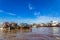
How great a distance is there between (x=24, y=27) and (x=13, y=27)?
124 inches

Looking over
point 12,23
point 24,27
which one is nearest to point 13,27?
point 12,23

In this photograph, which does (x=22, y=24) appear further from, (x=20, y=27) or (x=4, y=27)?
(x=4, y=27)

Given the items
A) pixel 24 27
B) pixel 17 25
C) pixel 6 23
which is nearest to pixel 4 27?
pixel 6 23

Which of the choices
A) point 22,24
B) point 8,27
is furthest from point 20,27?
point 8,27

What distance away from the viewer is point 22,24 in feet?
90.6

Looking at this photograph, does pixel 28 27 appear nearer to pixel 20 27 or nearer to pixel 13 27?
pixel 20 27

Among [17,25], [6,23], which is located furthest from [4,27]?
[17,25]

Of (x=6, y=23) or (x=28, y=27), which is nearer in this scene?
(x=6, y=23)

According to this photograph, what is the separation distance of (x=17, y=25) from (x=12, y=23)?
3.82 feet

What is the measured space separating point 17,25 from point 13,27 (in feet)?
3.47

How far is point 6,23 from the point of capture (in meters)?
26.2

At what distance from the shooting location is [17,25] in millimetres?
26984

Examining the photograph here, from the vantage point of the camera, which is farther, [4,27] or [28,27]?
[28,27]

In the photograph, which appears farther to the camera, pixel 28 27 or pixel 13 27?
pixel 28 27
